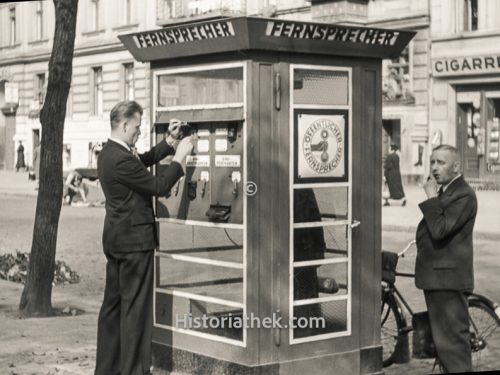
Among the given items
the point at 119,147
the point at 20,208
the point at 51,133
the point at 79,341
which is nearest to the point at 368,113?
the point at 119,147

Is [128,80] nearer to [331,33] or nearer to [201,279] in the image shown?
[201,279]

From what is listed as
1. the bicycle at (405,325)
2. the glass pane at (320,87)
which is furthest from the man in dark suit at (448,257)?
the glass pane at (320,87)

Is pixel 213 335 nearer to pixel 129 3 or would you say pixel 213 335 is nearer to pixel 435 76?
pixel 435 76

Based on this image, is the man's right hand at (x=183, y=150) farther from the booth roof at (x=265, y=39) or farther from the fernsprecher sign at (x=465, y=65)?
the fernsprecher sign at (x=465, y=65)

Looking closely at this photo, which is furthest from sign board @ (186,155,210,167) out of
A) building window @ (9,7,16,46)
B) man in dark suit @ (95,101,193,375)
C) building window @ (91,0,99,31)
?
building window @ (9,7,16,46)

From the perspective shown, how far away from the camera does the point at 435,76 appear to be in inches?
1270

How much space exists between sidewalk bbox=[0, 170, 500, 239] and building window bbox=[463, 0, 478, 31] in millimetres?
5213

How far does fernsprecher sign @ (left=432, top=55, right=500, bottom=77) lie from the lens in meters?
30.5

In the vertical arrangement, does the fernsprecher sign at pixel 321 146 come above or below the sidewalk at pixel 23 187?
A: above

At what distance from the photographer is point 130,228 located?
20.5 ft

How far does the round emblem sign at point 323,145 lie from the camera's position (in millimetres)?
6367

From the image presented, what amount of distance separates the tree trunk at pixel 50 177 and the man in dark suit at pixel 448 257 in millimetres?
4421

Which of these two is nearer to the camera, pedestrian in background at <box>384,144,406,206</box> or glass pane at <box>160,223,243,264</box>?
glass pane at <box>160,223,243,264</box>

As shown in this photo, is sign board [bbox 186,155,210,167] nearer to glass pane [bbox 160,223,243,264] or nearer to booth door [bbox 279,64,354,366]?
glass pane [bbox 160,223,243,264]
